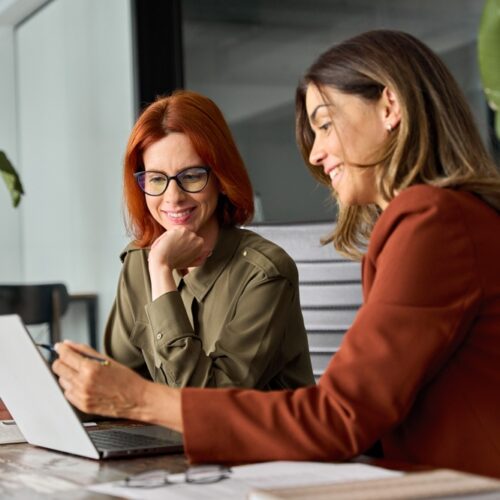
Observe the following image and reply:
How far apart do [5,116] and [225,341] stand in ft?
17.7

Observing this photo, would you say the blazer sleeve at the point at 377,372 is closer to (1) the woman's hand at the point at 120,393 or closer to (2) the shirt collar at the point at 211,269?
(1) the woman's hand at the point at 120,393

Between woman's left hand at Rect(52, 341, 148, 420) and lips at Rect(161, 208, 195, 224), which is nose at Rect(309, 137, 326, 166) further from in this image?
lips at Rect(161, 208, 195, 224)

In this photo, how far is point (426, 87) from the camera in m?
1.43

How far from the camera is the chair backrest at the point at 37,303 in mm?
5199

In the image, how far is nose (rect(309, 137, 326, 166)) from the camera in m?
1.52

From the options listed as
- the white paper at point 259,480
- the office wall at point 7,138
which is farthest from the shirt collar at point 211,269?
the office wall at point 7,138

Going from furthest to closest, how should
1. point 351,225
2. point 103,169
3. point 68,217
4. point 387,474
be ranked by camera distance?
point 68,217 → point 103,169 → point 351,225 → point 387,474

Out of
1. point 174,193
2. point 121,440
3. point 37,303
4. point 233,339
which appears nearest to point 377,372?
point 121,440

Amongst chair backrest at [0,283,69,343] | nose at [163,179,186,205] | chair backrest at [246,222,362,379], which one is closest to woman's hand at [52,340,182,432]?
nose at [163,179,186,205]

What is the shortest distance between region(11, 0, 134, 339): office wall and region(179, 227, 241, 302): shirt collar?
341 centimetres

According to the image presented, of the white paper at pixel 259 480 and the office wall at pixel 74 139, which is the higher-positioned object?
the office wall at pixel 74 139

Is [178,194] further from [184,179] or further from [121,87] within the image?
[121,87]

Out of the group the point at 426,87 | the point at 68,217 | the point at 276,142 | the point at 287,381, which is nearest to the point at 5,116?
the point at 68,217

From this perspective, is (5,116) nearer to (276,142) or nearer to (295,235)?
(276,142)
